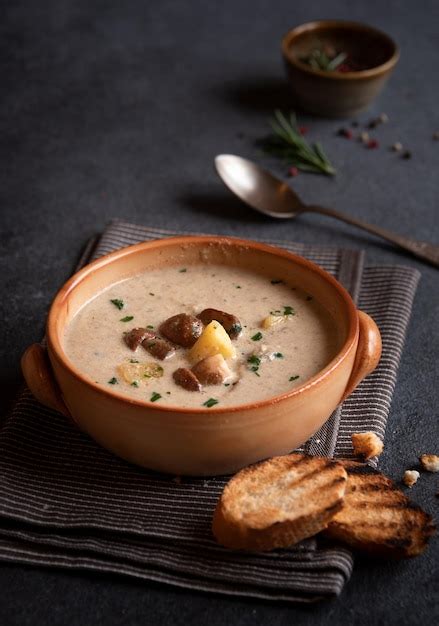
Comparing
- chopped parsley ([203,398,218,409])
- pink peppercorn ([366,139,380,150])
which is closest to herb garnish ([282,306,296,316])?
chopped parsley ([203,398,218,409])

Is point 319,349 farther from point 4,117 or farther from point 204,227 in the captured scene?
point 4,117

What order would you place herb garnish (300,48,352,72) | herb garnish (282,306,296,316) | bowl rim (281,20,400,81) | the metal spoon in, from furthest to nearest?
herb garnish (300,48,352,72) → bowl rim (281,20,400,81) → the metal spoon → herb garnish (282,306,296,316)

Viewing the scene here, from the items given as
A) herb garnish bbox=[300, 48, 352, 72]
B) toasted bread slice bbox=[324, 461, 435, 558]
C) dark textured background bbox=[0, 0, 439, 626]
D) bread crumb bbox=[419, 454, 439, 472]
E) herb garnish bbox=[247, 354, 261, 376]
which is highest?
herb garnish bbox=[247, 354, 261, 376]

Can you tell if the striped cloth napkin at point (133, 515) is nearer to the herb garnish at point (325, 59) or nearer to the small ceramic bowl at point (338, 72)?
the small ceramic bowl at point (338, 72)

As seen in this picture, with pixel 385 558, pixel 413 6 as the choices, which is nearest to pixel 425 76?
pixel 413 6

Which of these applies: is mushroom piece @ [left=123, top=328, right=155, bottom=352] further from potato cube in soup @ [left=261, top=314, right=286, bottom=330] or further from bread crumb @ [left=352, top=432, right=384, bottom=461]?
bread crumb @ [left=352, top=432, right=384, bottom=461]

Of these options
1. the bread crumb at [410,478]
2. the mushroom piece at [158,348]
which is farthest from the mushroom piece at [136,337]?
the bread crumb at [410,478]

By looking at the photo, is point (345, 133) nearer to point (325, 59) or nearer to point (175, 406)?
point (325, 59)
